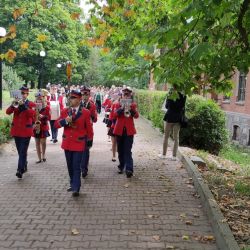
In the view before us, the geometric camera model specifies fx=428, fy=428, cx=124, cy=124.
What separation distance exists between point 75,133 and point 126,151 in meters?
1.75

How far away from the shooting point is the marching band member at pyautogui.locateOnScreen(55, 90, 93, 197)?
24.8 ft

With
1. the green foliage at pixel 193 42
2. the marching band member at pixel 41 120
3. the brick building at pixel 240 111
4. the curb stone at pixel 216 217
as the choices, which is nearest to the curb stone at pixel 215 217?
the curb stone at pixel 216 217

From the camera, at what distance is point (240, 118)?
75.7ft

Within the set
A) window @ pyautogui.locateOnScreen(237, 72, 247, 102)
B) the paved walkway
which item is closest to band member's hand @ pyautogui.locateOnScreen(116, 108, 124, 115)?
the paved walkway

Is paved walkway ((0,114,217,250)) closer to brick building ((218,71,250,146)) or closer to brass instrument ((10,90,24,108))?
brass instrument ((10,90,24,108))

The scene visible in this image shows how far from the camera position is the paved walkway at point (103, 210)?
5543 millimetres

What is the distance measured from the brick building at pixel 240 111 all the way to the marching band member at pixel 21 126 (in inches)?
585

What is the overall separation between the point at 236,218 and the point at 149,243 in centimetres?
155

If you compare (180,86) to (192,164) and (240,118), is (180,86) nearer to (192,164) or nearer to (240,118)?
(192,164)

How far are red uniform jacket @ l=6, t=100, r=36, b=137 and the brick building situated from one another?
1483 cm

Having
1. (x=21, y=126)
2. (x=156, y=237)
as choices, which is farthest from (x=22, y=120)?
(x=156, y=237)

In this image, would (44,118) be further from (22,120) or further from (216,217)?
(216,217)

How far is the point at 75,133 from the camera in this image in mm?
7656

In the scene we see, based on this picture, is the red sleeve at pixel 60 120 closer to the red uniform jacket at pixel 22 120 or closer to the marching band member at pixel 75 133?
the marching band member at pixel 75 133
